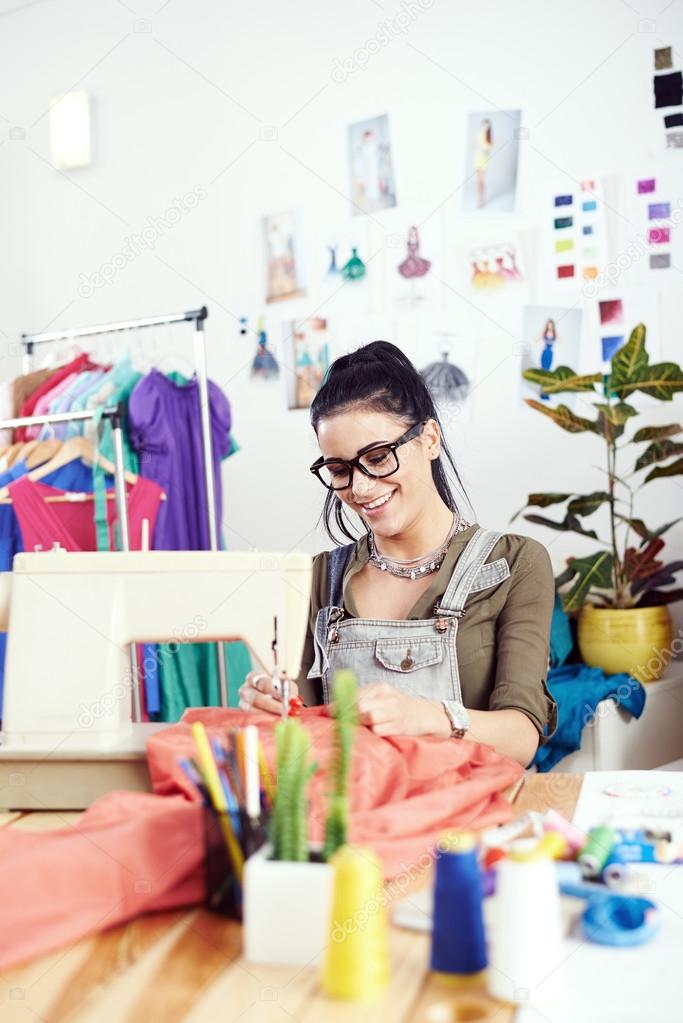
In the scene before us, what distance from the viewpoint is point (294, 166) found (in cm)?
384

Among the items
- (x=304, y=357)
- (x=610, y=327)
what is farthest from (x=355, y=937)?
(x=304, y=357)

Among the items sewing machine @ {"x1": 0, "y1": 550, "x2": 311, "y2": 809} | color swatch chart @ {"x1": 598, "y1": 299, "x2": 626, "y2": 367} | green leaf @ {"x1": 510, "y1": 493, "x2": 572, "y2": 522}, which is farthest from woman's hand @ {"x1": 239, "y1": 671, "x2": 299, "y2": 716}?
color swatch chart @ {"x1": 598, "y1": 299, "x2": 626, "y2": 367}

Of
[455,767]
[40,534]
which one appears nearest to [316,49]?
[40,534]

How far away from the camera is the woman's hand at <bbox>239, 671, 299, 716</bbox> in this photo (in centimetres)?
152

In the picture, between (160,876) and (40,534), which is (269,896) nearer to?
(160,876)

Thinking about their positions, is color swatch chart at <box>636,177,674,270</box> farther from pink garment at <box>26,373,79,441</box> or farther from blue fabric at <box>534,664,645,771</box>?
pink garment at <box>26,373,79,441</box>

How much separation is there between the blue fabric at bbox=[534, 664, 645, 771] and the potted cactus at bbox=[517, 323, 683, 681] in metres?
0.14

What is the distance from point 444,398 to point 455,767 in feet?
7.93

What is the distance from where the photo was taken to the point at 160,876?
95 centimetres

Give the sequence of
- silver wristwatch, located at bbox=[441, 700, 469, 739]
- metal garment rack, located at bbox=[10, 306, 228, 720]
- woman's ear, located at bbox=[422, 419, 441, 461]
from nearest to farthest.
Result: silver wristwatch, located at bbox=[441, 700, 469, 739], woman's ear, located at bbox=[422, 419, 441, 461], metal garment rack, located at bbox=[10, 306, 228, 720]

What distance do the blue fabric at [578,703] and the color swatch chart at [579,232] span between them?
1297mm

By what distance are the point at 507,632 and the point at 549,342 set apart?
183cm

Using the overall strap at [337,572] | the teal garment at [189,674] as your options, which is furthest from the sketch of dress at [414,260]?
the overall strap at [337,572]

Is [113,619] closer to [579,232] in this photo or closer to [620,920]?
[620,920]
